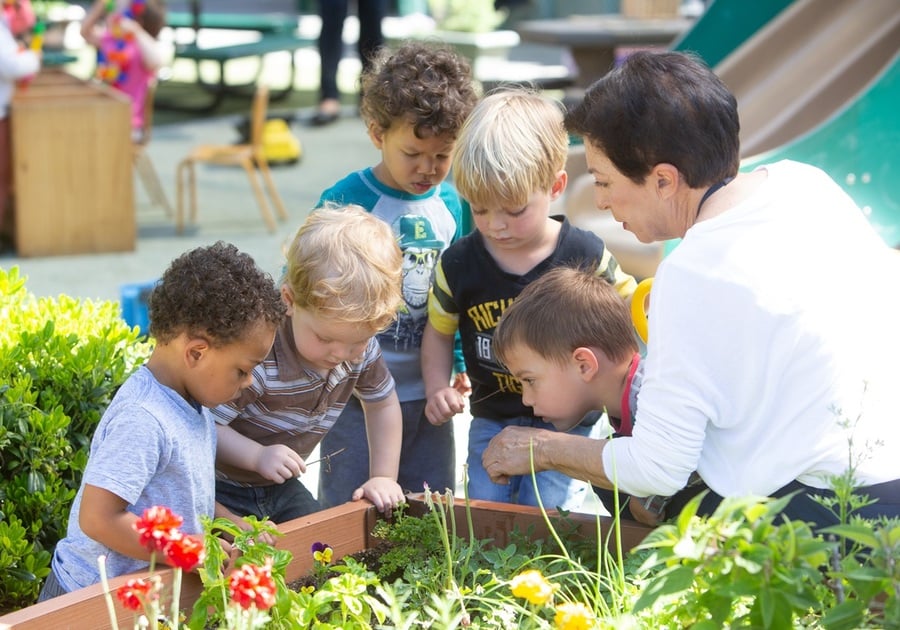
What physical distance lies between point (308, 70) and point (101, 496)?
42.5ft

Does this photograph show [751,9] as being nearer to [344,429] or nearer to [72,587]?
[344,429]

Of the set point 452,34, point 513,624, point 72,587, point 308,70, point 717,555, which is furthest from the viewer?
point 308,70

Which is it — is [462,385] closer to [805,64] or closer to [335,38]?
[805,64]

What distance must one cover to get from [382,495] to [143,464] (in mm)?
561

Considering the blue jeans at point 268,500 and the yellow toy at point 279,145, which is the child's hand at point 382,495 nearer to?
the blue jeans at point 268,500

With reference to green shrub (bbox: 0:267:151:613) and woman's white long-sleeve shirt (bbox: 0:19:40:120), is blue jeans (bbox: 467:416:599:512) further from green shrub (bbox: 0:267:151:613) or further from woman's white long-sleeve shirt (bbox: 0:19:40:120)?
woman's white long-sleeve shirt (bbox: 0:19:40:120)

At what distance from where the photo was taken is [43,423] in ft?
8.22

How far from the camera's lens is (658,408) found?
78.3 inches

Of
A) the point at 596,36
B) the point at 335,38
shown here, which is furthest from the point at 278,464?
the point at 335,38

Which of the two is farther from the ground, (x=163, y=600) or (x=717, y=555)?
(x=717, y=555)

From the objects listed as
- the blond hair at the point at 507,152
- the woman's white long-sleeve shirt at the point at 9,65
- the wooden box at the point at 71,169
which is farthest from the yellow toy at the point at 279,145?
the blond hair at the point at 507,152

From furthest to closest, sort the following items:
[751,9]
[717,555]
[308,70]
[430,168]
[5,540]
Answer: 1. [308,70]
2. [751,9]
3. [430,168]
4. [5,540]
5. [717,555]

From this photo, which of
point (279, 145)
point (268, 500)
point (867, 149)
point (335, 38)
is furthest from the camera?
point (335, 38)

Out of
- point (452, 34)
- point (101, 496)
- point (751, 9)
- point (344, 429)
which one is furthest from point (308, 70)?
point (101, 496)
